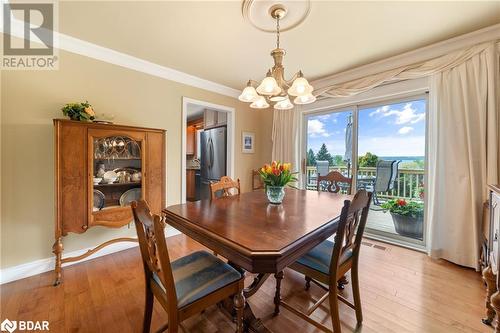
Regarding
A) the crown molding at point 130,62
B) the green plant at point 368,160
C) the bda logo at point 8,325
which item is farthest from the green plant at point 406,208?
the bda logo at point 8,325

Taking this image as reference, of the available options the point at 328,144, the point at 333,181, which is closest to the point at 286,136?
the point at 328,144

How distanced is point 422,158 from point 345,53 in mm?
1634

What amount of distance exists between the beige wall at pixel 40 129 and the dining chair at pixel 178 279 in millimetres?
1704

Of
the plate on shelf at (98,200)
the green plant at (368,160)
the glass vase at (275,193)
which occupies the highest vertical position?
the green plant at (368,160)

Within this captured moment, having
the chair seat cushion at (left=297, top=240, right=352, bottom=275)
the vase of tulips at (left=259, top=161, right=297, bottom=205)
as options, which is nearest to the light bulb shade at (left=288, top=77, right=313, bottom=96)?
the vase of tulips at (left=259, top=161, right=297, bottom=205)

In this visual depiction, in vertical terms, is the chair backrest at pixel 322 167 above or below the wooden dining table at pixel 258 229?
above

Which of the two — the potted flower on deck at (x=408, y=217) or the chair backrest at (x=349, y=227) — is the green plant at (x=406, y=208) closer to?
the potted flower on deck at (x=408, y=217)

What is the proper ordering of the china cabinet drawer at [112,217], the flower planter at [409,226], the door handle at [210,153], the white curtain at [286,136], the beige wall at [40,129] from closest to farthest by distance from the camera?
the beige wall at [40,129]
the china cabinet drawer at [112,217]
the flower planter at [409,226]
the white curtain at [286,136]
the door handle at [210,153]

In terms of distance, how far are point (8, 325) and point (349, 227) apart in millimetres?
2357

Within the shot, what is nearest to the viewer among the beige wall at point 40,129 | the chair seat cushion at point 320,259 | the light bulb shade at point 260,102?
the chair seat cushion at point 320,259

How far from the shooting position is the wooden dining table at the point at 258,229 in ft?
2.90

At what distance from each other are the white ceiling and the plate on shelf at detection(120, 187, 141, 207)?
1.63 meters

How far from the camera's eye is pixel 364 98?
2.90 meters

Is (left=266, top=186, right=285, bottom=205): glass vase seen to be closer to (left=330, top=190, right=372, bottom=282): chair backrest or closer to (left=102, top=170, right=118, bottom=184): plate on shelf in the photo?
(left=330, top=190, right=372, bottom=282): chair backrest
